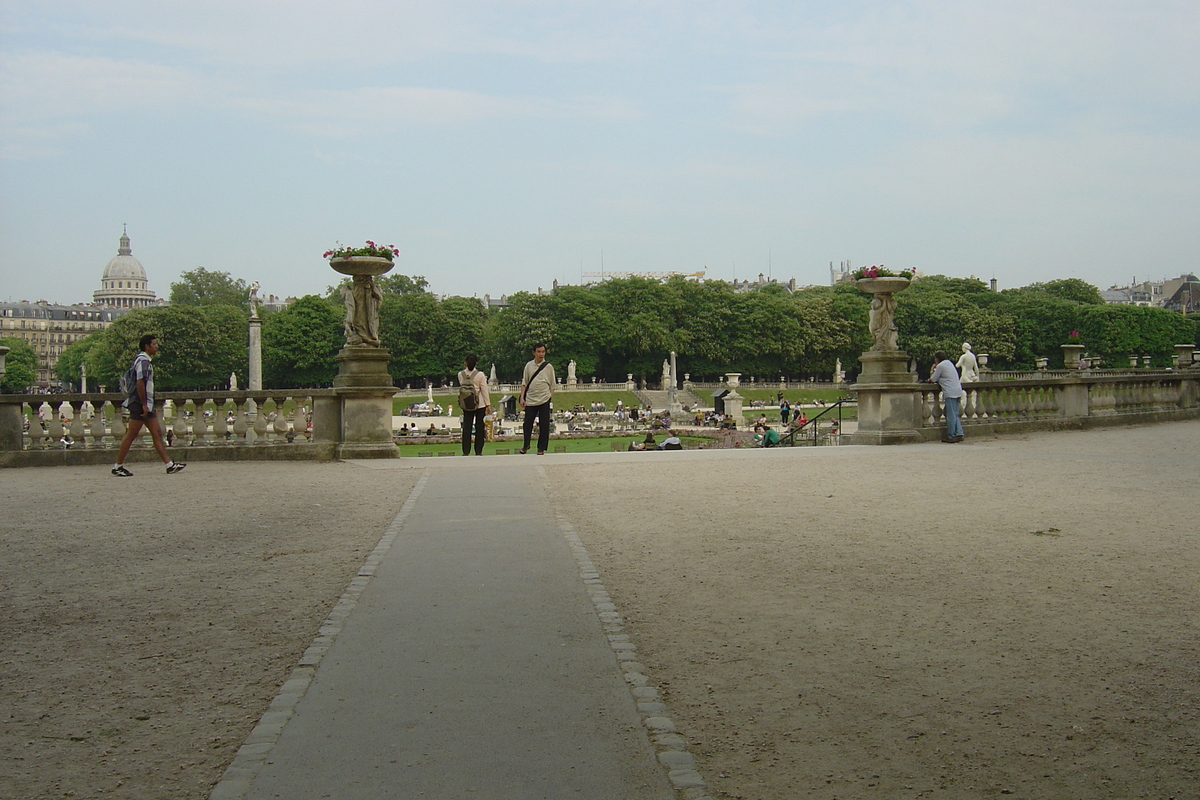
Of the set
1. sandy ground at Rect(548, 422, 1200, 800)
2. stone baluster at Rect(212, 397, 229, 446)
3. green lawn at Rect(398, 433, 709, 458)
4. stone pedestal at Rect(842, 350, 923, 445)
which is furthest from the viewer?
green lawn at Rect(398, 433, 709, 458)

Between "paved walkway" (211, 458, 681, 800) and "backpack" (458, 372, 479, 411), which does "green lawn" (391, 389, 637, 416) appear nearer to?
"backpack" (458, 372, 479, 411)

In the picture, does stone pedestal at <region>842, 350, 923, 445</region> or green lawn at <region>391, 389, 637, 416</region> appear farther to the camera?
green lawn at <region>391, 389, 637, 416</region>

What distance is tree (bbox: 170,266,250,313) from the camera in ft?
403

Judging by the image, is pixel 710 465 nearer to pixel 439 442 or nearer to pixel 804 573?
pixel 804 573

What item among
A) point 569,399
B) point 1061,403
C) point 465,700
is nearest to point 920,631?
point 465,700

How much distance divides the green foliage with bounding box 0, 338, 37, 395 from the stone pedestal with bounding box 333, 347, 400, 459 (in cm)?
10260

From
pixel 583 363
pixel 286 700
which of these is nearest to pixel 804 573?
pixel 286 700

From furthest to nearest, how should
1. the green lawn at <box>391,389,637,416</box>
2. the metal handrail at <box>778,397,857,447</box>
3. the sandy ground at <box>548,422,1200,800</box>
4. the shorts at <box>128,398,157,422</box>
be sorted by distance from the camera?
the green lawn at <box>391,389,637,416</box> → the metal handrail at <box>778,397,857,447</box> → the shorts at <box>128,398,157,422</box> → the sandy ground at <box>548,422,1200,800</box>

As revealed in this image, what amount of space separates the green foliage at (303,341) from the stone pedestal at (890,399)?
80.6m

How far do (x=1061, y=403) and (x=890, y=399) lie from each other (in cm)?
578

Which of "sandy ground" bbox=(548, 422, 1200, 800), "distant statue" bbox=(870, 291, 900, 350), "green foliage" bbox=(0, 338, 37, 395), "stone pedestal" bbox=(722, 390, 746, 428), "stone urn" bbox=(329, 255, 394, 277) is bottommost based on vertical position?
"sandy ground" bbox=(548, 422, 1200, 800)

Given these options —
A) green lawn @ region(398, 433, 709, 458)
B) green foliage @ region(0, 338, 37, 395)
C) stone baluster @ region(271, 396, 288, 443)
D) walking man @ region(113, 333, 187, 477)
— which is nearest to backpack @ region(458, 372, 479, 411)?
stone baluster @ region(271, 396, 288, 443)

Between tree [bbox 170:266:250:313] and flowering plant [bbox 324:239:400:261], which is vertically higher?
tree [bbox 170:266:250:313]

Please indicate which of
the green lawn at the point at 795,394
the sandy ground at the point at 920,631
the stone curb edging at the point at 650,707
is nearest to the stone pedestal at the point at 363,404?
the sandy ground at the point at 920,631
